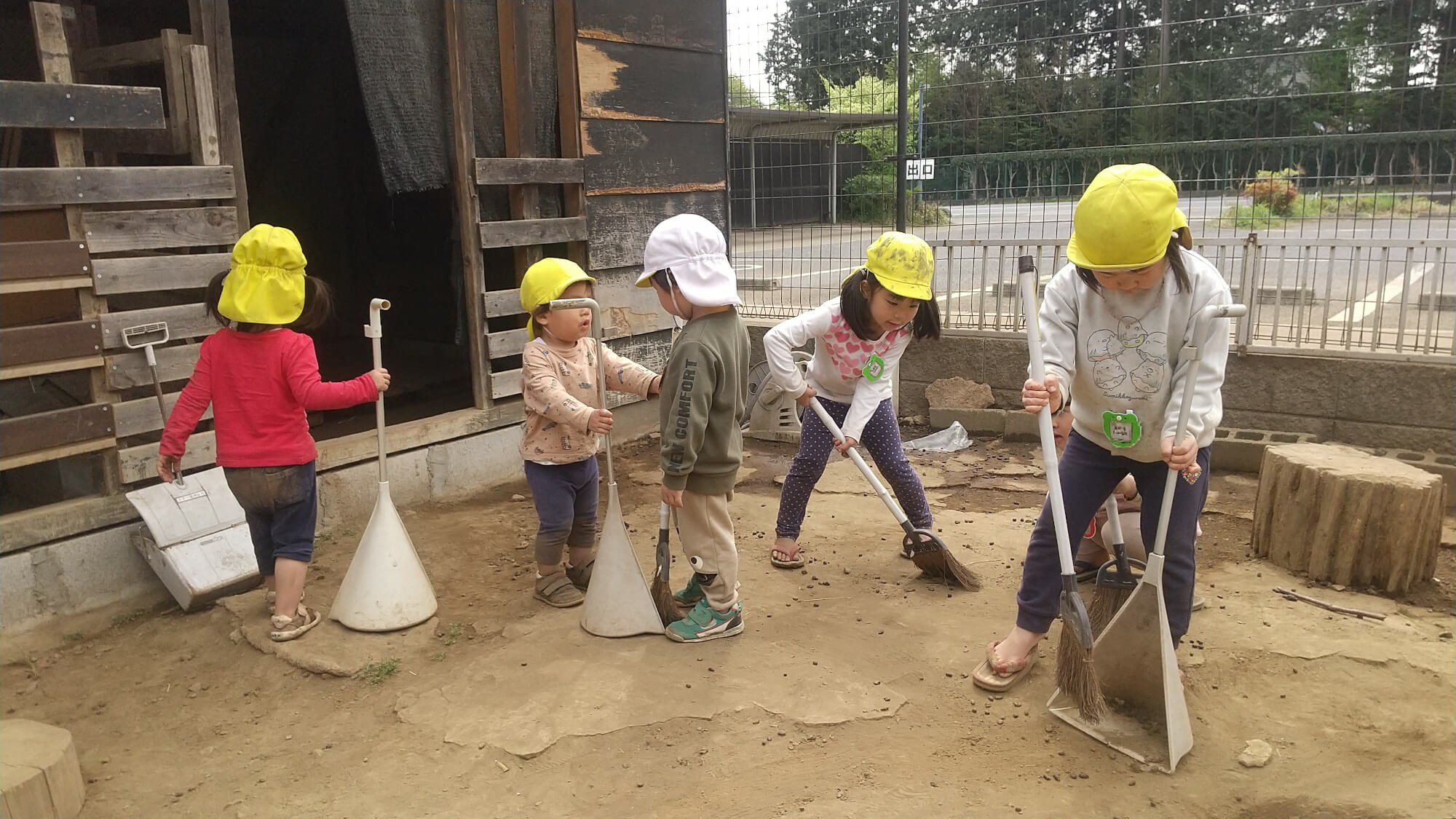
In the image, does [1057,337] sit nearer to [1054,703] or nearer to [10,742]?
[1054,703]

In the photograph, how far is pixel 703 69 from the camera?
20.6 feet

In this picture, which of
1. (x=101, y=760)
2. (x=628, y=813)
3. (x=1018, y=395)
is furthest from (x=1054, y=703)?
(x=1018, y=395)

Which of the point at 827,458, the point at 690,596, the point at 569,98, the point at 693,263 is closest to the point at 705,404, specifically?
the point at 693,263

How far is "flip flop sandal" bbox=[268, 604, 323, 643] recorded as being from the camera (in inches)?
140

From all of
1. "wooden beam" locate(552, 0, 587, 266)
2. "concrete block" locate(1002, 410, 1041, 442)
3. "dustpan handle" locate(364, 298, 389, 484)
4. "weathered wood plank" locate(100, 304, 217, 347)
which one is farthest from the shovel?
"concrete block" locate(1002, 410, 1041, 442)

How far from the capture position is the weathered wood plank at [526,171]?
5.08 m

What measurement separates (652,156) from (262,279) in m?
3.13

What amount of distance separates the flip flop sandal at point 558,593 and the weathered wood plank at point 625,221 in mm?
2392

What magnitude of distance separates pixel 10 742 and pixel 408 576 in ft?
4.48

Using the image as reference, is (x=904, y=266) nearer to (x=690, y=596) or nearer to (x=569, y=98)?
(x=690, y=596)

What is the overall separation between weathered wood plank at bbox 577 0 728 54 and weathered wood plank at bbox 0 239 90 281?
2876 mm

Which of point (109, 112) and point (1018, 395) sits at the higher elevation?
point (109, 112)

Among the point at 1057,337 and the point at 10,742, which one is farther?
the point at 1057,337

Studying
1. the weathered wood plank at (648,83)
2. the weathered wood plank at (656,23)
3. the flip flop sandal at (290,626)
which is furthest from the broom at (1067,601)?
the weathered wood plank at (656,23)
